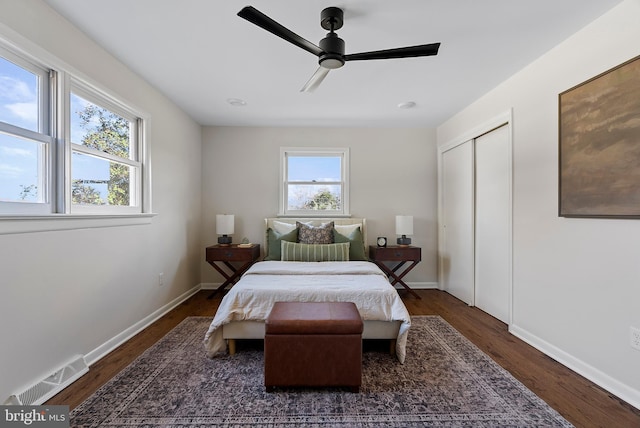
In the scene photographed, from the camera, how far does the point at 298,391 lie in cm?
178

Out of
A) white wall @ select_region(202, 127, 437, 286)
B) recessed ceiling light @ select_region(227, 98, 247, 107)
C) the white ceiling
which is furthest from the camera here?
white wall @ select_region(202, 127, 437, 286)

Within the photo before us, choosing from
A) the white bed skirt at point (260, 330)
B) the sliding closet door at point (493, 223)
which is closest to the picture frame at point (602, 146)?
the sliding closet door at point (493, 223)

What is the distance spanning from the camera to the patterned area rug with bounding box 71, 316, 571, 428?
1.54 meters

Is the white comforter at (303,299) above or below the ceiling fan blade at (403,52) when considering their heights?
below

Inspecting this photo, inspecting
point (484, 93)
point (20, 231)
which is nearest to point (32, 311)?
point (20, 231)

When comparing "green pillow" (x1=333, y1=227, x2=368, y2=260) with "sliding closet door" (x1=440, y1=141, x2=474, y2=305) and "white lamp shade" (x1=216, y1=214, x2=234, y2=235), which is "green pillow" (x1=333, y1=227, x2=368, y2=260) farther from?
"white lamp shade" (x1=216, y1=214, x2=234, y2=235)

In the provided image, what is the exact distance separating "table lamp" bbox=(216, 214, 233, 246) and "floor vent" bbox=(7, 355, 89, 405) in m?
2.06

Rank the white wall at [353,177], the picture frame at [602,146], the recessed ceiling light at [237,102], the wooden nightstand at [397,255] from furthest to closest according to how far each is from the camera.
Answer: the white wall at [353,177] → the wooden nightstand at [397,255] → the recessed ceiling light at [237,102] → the picture frame at [602,146]

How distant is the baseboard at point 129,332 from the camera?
213 cm

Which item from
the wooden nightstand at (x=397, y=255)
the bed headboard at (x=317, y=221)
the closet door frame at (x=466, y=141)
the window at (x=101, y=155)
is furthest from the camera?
the bed headboard at (x=317, y=221)

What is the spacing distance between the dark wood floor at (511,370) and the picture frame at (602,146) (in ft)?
3.69

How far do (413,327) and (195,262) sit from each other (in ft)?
9.89

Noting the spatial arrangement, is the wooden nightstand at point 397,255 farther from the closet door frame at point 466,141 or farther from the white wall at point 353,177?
the closet door frame at point 466,141

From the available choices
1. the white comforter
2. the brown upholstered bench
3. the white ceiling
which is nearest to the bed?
the white comforter
